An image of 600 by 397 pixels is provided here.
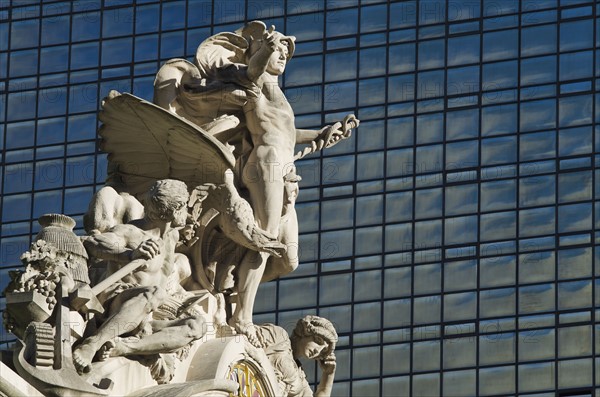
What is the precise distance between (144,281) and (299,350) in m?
5.42

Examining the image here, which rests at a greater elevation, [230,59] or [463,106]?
[230,59]

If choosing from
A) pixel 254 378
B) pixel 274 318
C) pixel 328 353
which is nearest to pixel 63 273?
pixel 254 378

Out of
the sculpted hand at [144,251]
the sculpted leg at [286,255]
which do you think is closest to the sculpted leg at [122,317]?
the sculpted hand at [144,251]

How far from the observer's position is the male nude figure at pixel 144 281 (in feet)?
118

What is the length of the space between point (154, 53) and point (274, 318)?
1133cm

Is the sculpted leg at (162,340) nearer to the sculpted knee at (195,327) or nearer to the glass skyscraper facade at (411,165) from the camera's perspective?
the sculpted knee at (195,327)

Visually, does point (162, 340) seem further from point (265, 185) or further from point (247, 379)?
point (265, 185)

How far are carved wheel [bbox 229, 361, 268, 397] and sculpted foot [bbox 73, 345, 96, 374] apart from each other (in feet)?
12.6

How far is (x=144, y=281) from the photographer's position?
1464 inches

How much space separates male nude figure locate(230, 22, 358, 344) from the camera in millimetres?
40500

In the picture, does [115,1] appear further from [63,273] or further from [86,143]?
[63,273]

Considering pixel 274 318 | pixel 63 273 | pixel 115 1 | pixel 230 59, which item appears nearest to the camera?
pixel 63 273

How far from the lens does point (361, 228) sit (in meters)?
91.6

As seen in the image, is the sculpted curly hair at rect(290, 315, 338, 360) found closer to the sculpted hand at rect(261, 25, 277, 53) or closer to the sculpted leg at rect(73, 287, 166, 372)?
the sculpted hand at rect(261, 25, 277, 53)
